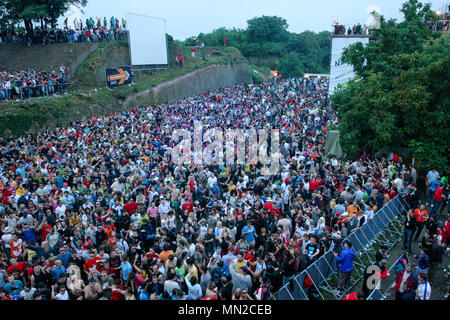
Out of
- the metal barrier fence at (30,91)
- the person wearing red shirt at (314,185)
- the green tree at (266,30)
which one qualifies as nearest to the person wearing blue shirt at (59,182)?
the person wearing red shirt at (314,185)

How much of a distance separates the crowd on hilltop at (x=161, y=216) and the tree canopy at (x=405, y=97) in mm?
1278

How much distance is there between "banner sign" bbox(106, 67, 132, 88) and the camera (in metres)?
27.9

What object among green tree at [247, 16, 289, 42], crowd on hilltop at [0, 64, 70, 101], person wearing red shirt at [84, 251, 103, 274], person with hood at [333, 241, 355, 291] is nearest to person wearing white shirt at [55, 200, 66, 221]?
person wearing red shirt at [84, 251, 103, 274]

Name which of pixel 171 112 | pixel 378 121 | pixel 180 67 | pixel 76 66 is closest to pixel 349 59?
pixel 378 121

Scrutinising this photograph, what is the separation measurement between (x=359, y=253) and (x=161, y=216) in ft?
17.4

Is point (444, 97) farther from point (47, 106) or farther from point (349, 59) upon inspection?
point (47, 106)

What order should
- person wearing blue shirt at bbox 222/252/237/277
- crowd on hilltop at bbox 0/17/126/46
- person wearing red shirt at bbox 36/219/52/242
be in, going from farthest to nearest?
crowd on hilltop at bbox 0/17/126/46 < person wearing red shirt at bbox 36/219/52/242 < person wearing blue shirt at bbox 222/252/237/277

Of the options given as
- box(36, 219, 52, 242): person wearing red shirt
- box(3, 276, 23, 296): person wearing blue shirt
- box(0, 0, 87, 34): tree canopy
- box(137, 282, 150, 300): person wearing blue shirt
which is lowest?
box(3, 276, 23, 296): person wearing blue shirt

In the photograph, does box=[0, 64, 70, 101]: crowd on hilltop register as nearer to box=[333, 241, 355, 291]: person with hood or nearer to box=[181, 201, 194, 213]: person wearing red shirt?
box=[181, 201, 194, 213]: person wearing red shirt

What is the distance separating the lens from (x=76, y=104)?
23672mm

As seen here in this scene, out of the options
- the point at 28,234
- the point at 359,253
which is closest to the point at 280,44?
the point at 359,253

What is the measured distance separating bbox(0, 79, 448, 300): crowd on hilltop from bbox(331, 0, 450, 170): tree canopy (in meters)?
1.28

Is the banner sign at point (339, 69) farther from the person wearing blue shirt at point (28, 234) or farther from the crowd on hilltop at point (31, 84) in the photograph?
the person wearing blue shirt at point (28, 234)

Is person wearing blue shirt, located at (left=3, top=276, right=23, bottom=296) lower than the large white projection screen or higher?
lower
